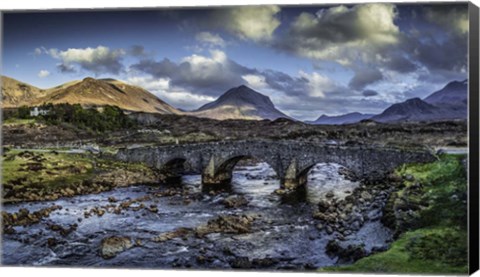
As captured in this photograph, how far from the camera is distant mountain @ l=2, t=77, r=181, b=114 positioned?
14.3 m

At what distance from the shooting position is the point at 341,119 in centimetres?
1390

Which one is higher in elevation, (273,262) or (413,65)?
(413,65)

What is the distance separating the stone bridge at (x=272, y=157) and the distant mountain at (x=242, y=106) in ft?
2.15

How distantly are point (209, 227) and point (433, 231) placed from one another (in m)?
4.28

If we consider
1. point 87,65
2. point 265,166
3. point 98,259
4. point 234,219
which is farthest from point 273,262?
point 87,65

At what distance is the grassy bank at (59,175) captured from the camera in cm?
1439

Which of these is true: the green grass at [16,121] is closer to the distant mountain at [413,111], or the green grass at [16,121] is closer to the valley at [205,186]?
the valley at [205,186]

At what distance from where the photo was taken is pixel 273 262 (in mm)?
13133

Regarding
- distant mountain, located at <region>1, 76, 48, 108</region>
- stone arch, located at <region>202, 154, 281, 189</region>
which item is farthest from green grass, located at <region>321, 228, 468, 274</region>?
distant mountain, located at <region>1, 76, 48, 108</region>

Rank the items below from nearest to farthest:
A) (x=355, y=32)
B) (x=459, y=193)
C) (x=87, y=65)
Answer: (x=459, y=193) → (x=355, y=32) → (x=87, y=65)

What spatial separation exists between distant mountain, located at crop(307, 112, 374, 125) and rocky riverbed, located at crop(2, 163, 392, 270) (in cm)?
101

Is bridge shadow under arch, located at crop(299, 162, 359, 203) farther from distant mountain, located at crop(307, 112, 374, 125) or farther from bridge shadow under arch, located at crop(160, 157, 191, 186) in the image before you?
bridge shadow under arch, located at crop(160, 157, 191, 186)

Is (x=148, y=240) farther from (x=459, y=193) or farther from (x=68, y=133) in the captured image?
(x=459, y=193)

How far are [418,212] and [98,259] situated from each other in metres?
6.21
